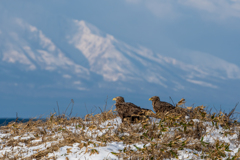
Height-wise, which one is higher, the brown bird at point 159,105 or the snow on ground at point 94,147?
the brown bird at point 159,105

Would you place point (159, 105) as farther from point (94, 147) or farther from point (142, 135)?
point (94, 147)

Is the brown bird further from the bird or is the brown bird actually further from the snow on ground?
the snow on ground

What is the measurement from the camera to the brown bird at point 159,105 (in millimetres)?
8648

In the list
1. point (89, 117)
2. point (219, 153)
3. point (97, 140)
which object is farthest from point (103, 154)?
point (89, 117)

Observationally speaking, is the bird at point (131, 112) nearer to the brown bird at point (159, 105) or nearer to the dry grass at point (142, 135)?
the dry grass at point (142, 135)

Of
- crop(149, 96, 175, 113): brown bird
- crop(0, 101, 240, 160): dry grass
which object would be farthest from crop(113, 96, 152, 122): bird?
crop(149, 96, 175, 113): brown bird

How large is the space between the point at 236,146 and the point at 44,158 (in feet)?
17.0

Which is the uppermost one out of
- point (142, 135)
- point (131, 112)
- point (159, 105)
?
point (159, 105)

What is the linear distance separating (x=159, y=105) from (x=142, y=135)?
2.15 meters

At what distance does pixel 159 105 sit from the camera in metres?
8.76

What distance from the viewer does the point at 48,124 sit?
29.6 ft

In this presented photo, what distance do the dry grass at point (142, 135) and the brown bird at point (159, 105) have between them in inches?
9.2

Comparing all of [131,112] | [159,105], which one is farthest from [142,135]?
[159,105]

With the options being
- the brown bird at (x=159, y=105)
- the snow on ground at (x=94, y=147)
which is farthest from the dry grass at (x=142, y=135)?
the brown bird at (x=159, y=105)
